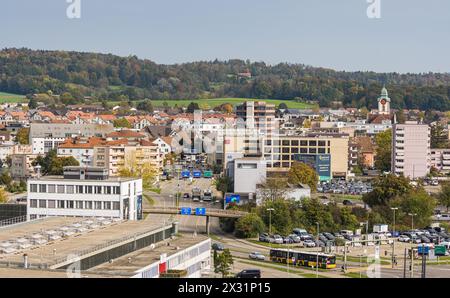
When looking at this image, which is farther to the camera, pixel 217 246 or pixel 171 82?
pixel 171 82

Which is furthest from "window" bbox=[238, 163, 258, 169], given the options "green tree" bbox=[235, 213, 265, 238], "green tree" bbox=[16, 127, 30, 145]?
"green tree" bbox=[16, 127, 30, 145]

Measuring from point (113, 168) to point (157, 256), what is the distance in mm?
19774

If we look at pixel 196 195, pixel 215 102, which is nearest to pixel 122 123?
pixel 215 102

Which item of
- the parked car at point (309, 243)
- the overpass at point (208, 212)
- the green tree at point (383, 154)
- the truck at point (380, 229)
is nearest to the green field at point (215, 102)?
the green tree at point (383, 154)

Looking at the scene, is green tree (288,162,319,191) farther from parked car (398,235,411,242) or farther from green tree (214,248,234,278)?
green tree (214,248,234,278)

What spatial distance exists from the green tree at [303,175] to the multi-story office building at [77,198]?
10.0 metres

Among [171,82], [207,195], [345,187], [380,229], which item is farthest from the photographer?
[171,82]

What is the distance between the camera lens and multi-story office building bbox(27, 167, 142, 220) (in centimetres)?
1788

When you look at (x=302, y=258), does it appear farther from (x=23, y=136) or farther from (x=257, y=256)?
(x=23, y=136)

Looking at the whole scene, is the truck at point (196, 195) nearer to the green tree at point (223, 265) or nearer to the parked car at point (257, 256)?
the parked car at point (257, 256)

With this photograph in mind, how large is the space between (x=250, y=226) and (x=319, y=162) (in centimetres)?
1264

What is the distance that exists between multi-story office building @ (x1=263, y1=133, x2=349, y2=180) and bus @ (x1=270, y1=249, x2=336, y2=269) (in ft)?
50.2

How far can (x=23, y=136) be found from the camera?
41594mm
